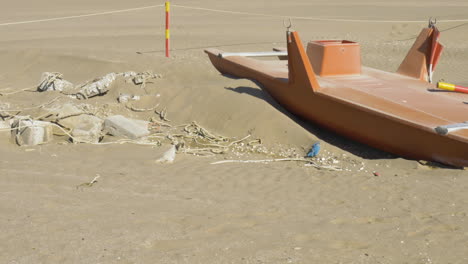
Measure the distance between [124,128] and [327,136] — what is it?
228 cm

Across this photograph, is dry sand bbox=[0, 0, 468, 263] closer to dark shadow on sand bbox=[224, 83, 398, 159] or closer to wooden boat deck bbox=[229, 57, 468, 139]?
dark shadow on sand bbox=[224, 83, 398, 159]

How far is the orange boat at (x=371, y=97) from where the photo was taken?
5523 mm

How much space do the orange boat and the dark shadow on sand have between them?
0.08 metres

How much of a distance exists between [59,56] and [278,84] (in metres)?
5.35

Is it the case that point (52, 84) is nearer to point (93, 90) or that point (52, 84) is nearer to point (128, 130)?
point (93, 90)

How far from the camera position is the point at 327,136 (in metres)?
6.72

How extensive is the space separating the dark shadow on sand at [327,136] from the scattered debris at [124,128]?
1.35 meters

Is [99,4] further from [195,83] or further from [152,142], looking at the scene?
[152,142]

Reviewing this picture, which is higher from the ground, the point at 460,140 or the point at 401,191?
the point at 460,140

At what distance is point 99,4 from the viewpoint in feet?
78.0

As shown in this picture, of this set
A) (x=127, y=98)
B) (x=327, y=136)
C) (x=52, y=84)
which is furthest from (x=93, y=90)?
(x=327, y=136)

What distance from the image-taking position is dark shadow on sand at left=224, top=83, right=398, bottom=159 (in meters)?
6.16

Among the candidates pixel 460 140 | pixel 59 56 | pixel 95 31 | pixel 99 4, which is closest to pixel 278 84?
pixel 460 140

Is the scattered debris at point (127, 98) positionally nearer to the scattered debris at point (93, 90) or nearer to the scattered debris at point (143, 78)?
the scattered debris at point (143, 78)
